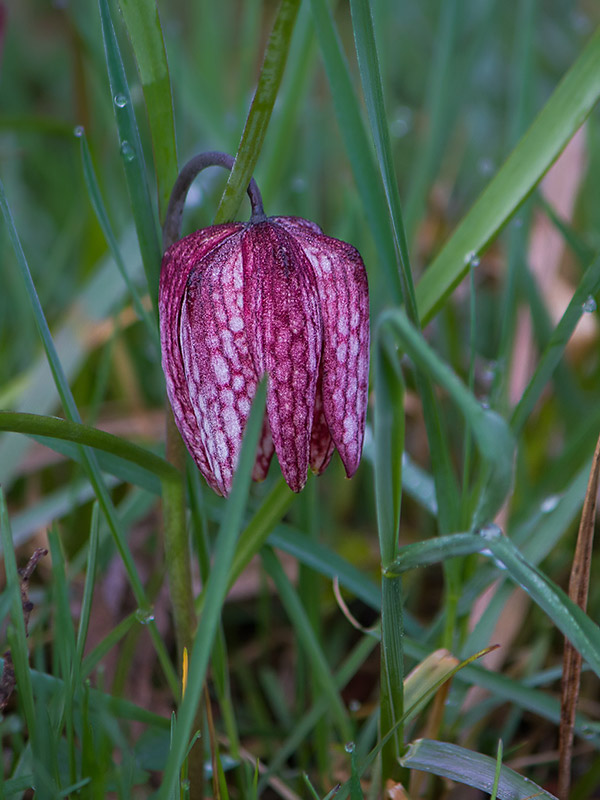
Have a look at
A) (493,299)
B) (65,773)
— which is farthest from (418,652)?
(493,299)

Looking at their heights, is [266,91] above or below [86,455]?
above

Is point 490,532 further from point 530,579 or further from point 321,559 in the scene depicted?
point 321,559

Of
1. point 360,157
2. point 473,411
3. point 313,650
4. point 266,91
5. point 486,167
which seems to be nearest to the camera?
point 473,411

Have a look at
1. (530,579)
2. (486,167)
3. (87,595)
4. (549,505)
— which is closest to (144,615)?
(87,595)

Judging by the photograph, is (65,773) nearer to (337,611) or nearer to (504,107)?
(337,611)

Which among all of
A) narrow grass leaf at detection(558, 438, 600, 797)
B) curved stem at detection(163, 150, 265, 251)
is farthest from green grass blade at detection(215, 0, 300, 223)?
narrow grass leaf at detection(558, 438, 600, 797)
